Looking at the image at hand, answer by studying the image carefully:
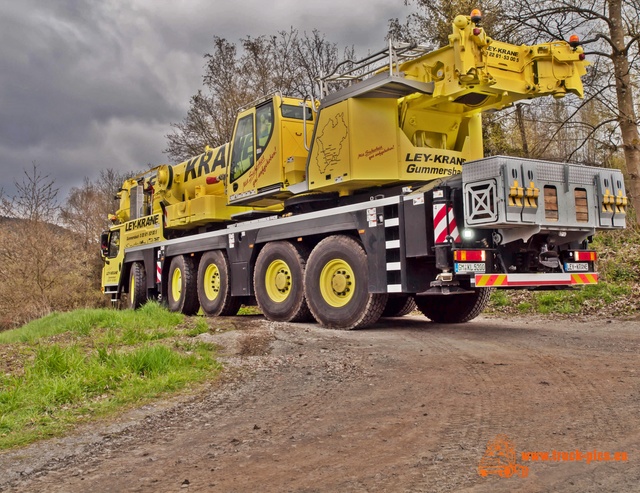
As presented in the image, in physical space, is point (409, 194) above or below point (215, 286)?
above

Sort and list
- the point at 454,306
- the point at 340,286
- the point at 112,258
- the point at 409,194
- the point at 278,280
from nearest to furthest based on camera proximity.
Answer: the point at 409,194 → the point at 340,286 → the point at 454,306 → the point at 278,280 → the point at 112,258

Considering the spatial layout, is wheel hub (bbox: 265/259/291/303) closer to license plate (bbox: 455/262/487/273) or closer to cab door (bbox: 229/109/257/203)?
cab door (bbox: 229/109/257/203)

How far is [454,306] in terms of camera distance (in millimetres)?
11375

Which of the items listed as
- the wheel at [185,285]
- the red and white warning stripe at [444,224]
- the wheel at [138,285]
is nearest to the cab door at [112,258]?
the wheel at [138,285]

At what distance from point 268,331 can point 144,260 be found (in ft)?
29.5

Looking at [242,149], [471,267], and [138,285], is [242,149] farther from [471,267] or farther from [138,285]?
[138,285]

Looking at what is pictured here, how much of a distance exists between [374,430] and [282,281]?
730 cm

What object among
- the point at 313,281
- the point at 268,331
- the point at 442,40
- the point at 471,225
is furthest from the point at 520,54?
the point at 442,40

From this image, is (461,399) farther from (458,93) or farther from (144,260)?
(144,260)

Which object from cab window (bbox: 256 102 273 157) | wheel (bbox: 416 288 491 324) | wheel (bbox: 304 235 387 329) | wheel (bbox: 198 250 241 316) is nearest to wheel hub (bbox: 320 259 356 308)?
wheel (bbox: 304 235 387 329)

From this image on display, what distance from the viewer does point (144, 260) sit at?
56.1ft

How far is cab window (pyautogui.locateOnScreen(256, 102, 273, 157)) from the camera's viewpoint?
1165cm

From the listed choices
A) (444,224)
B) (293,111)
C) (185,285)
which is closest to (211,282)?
(185,285)

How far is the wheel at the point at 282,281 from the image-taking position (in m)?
11.0
